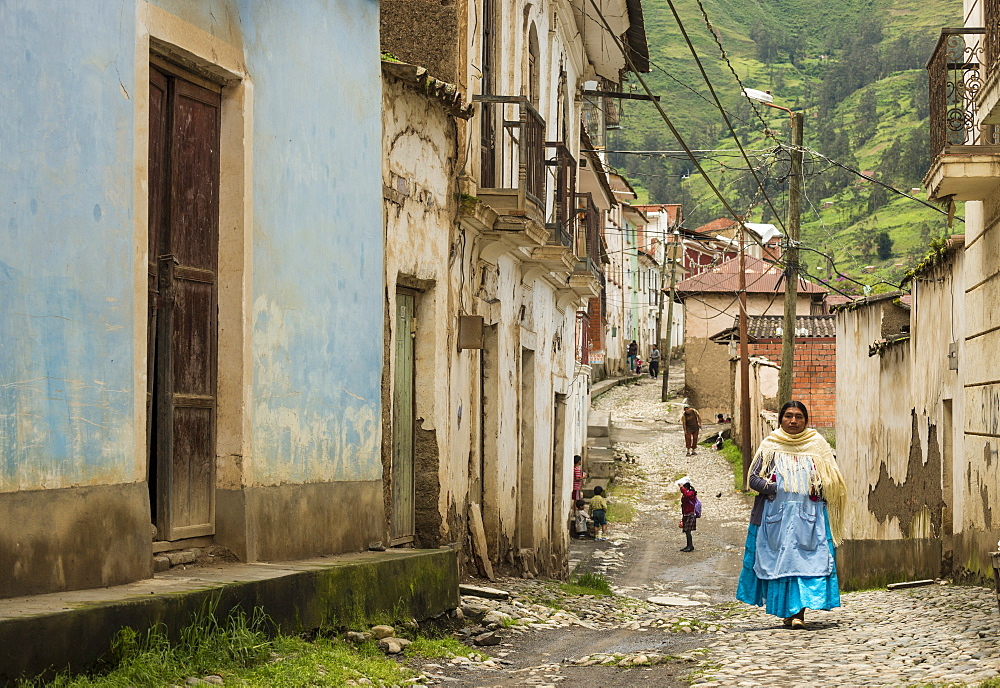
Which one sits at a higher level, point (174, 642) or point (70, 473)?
point (70, 473)

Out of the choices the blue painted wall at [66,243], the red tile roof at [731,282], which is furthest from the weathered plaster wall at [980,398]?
the red tile roof at [731,282]

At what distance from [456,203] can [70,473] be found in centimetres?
621

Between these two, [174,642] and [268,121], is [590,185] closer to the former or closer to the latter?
[268,121]

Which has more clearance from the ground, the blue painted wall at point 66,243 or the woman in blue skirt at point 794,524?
the blue painted wall at point 66,243

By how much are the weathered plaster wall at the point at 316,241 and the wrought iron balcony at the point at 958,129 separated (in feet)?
15.4

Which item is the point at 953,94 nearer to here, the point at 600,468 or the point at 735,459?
the point at 600,468

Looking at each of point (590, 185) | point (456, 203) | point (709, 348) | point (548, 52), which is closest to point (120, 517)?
point (456, 203)

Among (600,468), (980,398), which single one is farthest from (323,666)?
(600,468)

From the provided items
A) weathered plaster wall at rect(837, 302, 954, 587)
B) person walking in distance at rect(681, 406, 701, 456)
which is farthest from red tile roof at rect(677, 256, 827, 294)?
weathered plaster wall at rect(837, 302, 954, 587)

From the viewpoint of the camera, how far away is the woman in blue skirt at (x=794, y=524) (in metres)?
9.88

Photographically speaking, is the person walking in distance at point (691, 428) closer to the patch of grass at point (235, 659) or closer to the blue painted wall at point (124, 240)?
the blue painted wall at point (124, 240)

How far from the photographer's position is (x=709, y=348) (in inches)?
1683

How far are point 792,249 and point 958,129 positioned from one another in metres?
12.4

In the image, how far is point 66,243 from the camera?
548cm
